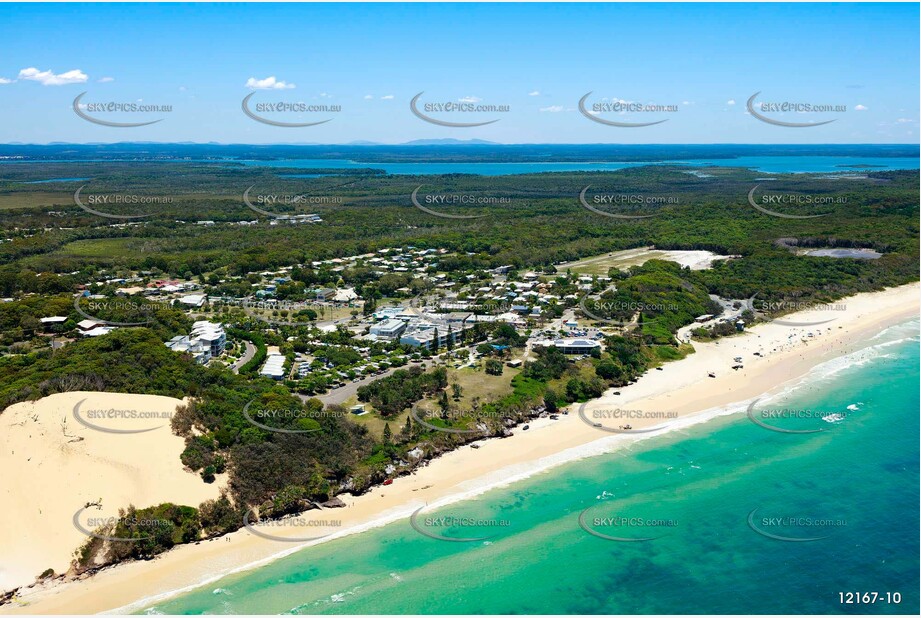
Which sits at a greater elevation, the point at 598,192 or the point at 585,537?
the point at 598,192

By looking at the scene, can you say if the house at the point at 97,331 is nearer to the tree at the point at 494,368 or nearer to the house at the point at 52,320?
the house at the point at 52,320

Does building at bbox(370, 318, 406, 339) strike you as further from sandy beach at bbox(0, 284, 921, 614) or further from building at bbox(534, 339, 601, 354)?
sandy beach at bbox(0, 284, 921, 614)

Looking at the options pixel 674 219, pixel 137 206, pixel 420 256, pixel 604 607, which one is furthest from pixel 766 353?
pixel 137 206

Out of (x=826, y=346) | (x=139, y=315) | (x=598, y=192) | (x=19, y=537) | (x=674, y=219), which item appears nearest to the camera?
(x=19, y=537)

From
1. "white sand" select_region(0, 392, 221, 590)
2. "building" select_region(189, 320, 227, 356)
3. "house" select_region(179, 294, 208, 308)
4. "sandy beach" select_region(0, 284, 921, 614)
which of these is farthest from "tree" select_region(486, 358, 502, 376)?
"house" select_region(179, 294, 208, 308)

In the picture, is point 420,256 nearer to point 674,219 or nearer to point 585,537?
point 674,219

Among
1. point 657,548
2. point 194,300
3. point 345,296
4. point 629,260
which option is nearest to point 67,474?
point 657,548

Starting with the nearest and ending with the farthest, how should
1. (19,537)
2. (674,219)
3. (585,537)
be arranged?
(19,537) < (585,537) < (674,219)
